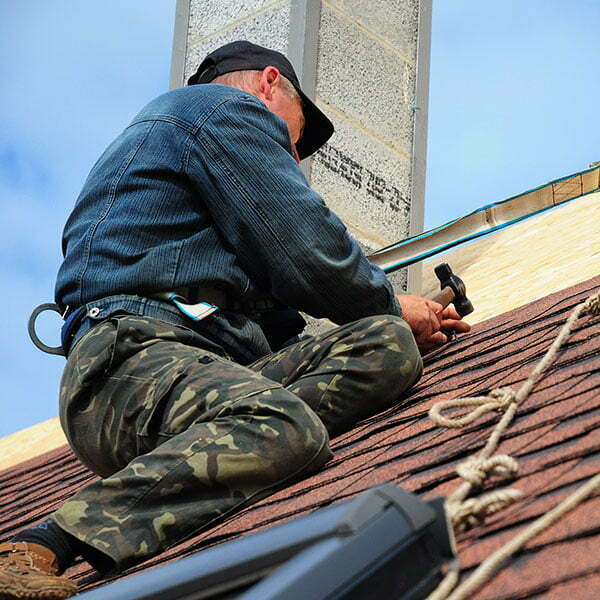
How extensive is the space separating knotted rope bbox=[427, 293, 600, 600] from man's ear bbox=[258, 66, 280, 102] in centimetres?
150

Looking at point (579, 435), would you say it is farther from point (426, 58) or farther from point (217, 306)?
point (426, 58)

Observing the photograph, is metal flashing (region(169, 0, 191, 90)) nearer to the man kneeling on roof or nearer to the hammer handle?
the hammer handle

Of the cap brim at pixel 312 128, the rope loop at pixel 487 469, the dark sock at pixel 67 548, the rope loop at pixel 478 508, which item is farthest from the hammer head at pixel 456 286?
the rope loop at pixel 478 508

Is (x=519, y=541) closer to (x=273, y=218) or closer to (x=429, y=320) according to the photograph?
(x=273, y=218)

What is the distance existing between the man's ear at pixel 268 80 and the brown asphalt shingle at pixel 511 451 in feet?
3.46

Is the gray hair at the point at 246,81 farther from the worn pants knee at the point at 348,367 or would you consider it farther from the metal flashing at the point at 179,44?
the metal flashing at the point at 179,44

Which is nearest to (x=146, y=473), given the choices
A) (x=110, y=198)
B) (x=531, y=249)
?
(x=110, y=198)

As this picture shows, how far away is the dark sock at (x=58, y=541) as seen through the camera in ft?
7.78

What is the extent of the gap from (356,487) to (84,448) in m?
0.80

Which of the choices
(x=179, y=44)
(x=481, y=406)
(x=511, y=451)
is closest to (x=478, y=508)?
(x=511, y=451)

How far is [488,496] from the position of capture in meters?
1.68

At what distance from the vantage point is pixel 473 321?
166 inches

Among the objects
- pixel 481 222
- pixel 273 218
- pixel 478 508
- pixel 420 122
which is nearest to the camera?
pixel 478 508

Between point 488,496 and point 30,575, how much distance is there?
1032mm
